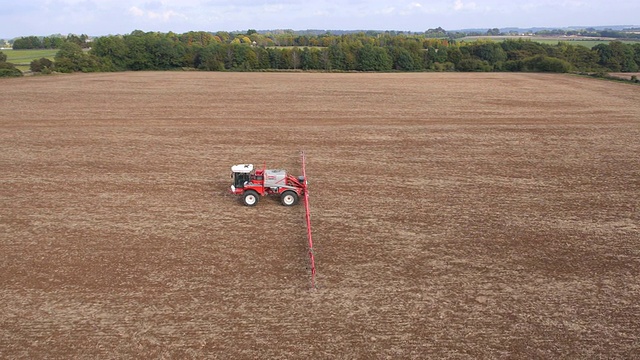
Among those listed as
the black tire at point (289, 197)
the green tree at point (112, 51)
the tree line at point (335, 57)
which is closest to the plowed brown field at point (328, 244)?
the black tire at point (289, 197)

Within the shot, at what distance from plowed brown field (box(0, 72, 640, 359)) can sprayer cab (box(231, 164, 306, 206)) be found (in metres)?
0.61

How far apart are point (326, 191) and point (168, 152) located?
32.5 feet

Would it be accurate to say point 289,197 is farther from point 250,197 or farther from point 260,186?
point 250,197

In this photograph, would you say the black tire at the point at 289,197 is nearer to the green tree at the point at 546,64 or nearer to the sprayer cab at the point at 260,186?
the sprayer cab at the point at 260,186

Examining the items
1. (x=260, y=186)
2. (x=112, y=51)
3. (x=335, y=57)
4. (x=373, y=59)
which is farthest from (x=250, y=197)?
(x=112, y=51)

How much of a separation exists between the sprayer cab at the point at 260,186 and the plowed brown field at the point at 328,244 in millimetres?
612

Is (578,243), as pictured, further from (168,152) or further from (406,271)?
(168,152)

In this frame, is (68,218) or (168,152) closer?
(68,218)

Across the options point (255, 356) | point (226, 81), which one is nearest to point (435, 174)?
point (255, 356)

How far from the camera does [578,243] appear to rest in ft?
46.9

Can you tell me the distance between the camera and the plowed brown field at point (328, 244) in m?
10.1

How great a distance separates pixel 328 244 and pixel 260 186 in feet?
13.2

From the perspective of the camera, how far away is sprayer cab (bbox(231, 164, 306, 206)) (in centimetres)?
1700

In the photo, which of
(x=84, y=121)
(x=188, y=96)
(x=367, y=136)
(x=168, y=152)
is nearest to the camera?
(x=168, y=152)
